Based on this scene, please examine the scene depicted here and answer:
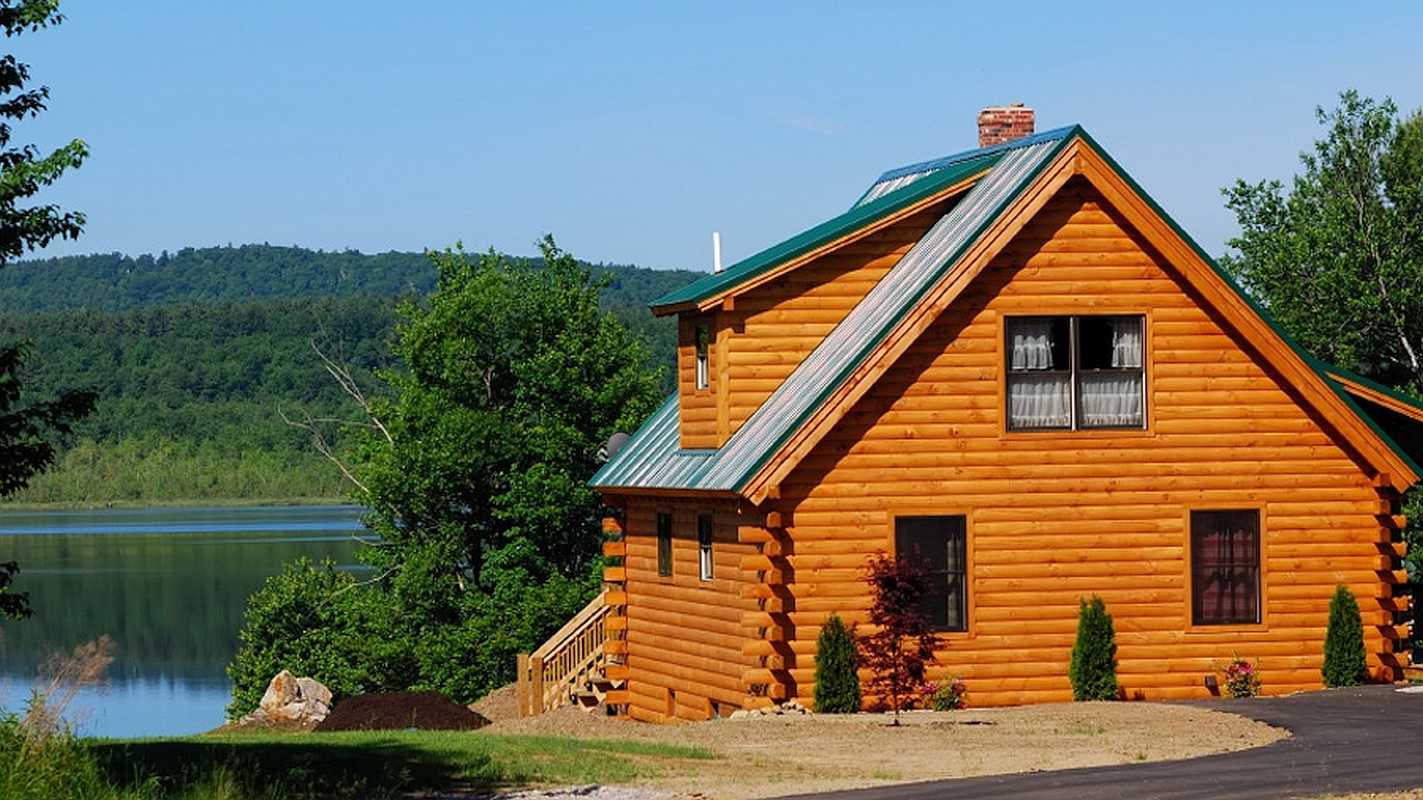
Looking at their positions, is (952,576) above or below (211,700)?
above

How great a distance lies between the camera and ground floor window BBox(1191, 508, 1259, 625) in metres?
32.0

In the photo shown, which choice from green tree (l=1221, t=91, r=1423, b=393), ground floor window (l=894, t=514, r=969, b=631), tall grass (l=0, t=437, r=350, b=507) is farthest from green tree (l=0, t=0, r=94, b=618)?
tall grass (l=0, t=437, r=350, b=507)

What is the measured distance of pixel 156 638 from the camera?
88375mm

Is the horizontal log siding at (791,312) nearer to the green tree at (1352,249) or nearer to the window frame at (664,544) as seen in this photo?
the window frame at (664,544)

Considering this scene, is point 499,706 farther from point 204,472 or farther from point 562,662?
point 204,472

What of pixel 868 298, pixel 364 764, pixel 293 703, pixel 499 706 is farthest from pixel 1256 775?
pixel 293 703

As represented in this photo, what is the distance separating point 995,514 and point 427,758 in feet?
33.9

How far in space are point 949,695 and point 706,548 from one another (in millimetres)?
4281

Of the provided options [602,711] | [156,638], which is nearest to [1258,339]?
[602,711]

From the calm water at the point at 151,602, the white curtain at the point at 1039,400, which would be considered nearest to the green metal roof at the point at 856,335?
the white curtain at the point at 1039,400

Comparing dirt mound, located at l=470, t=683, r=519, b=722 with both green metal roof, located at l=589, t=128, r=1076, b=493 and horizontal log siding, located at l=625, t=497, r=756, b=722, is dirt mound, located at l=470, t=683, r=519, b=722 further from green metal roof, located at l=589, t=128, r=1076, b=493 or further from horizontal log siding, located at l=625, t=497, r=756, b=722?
green metal roof, located at l=589, t=128, r=1076, b=493

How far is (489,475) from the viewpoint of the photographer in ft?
177

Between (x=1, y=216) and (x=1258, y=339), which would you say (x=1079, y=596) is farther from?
(x=1, y=216)

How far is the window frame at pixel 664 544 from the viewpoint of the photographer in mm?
34312
